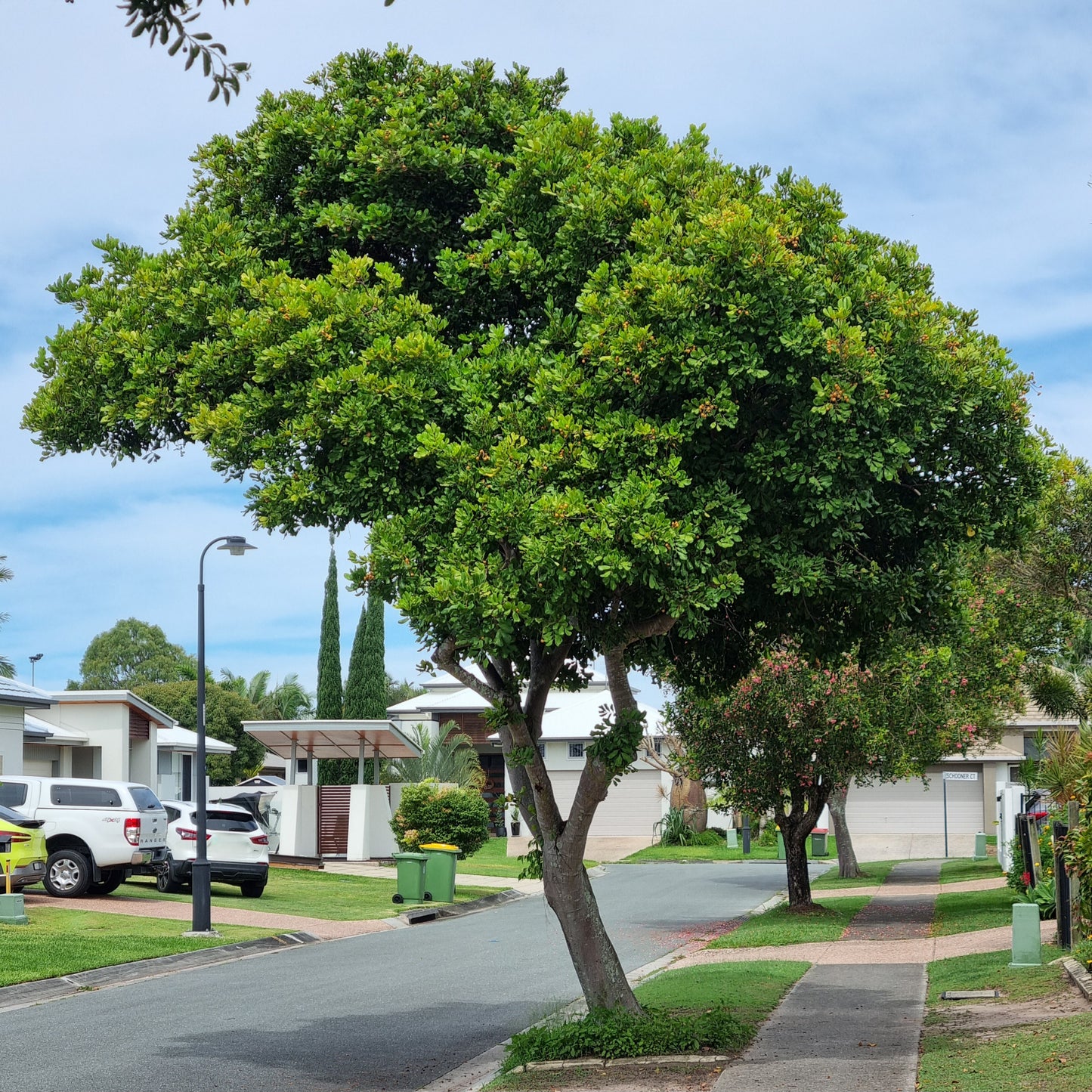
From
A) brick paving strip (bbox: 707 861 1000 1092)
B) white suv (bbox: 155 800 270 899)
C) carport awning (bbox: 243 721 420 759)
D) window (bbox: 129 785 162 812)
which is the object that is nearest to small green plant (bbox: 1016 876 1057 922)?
brick paving strip (bbox: 707 861 1000 1092)

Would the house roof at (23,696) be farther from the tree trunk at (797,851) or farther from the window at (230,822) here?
the tree trunk at (797,851)

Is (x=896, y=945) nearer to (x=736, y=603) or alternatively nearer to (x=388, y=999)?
(x=388, y=999)

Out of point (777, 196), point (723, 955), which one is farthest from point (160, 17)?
point (723, 955)

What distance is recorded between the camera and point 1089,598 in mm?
24266

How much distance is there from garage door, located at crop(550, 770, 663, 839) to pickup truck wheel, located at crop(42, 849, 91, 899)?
30.6 m

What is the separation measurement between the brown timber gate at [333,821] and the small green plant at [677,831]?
50.0 feet

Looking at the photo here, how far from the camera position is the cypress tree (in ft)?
179

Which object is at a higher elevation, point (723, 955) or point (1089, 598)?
point (1089, 598)

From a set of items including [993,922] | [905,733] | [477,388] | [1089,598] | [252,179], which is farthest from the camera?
[1089,598]

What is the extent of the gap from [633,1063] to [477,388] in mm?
5096

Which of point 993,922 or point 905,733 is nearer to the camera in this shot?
point 993,922

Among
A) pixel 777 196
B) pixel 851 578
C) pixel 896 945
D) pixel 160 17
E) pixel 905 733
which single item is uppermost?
pixel 777 196

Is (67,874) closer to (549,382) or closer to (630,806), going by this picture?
(549,382)

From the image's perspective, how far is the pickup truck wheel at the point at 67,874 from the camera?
74.9 ft
